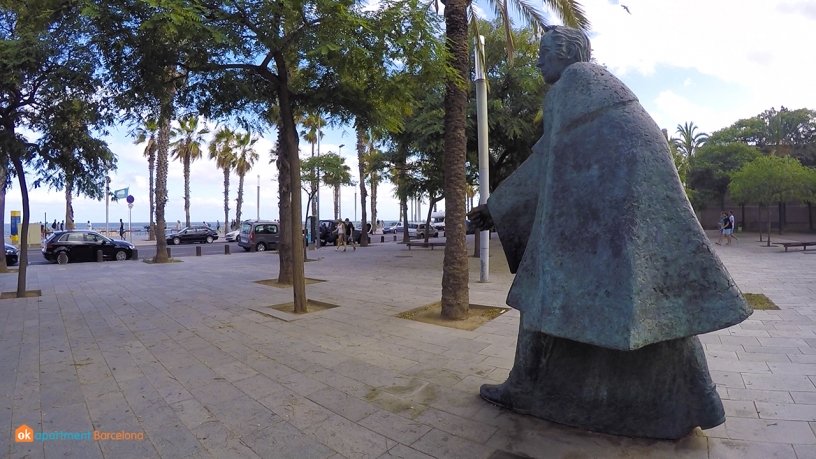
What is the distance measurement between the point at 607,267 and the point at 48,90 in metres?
10.3

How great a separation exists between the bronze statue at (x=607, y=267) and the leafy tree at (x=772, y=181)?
2400 centimetres

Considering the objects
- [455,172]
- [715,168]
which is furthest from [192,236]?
[715,168]

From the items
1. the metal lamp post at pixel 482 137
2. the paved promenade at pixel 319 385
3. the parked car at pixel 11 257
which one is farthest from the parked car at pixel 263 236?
the metal lamp post at pixel 482 137

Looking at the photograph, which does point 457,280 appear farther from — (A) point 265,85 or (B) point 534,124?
(B) point 534,124

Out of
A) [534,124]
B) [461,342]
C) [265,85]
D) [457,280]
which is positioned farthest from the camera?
[534,124]

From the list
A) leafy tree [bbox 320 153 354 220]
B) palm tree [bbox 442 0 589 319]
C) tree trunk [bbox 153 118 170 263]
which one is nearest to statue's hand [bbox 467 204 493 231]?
palm tree [bbox 442 0 589 319]

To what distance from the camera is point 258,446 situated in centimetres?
282

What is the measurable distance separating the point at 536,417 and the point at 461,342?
7.20ft

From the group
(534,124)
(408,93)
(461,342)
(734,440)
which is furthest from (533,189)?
(534,124)

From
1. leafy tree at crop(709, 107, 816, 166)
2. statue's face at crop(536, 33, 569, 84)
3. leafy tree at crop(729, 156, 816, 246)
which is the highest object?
leafy tree at crop(709, 107, 816, 166)

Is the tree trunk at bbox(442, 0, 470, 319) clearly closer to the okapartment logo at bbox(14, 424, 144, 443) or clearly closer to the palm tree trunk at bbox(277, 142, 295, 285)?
the okapartment logo at bbox(14, 424, 144, 443)

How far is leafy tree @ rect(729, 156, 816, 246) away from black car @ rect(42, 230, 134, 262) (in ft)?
97.7

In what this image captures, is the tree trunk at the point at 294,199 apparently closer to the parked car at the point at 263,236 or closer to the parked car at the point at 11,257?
the parked car at the point at 11,257

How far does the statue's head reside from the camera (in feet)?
8.66
